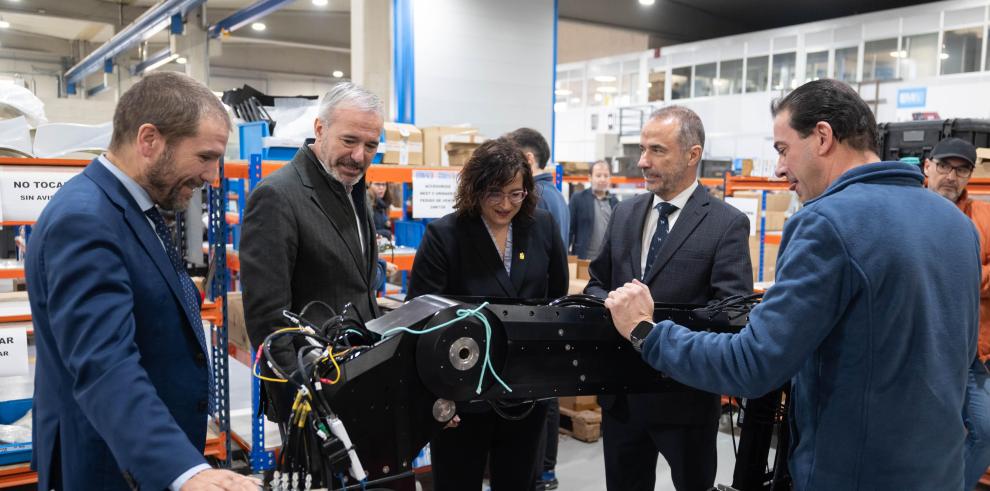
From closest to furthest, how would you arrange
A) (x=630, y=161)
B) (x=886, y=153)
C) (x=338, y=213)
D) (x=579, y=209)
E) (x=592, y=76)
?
(x=338, y=213)
(x=886, y=153)
(x=579, y=209)
(x=630, y=161)
(x=592, y=76)

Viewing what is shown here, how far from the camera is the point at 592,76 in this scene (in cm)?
2041

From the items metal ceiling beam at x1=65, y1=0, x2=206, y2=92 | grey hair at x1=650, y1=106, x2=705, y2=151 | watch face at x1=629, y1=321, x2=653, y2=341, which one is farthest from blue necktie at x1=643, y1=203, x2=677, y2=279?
metal ceiling beam at x1=65, y1=0, x2=206, y2=92

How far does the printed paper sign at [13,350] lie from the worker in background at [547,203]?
7.05ft

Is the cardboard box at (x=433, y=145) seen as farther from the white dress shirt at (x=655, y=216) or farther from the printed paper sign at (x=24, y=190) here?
the white dress shirt at (x=655, y=216)

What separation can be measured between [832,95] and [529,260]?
1.08m

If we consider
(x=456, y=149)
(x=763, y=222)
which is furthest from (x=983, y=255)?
(x=456, y=149)

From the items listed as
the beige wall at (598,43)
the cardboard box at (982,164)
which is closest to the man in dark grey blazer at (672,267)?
the cardboard box at (982,164)

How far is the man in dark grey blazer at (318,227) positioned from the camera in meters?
1.87

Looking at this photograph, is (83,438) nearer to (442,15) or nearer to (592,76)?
(442,15)

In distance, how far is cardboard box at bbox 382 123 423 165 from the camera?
155 inches

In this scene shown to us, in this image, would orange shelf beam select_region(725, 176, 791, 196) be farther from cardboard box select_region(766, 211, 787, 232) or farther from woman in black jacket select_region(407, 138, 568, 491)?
woman in black jacket select_region(407, 138, 568, 491)

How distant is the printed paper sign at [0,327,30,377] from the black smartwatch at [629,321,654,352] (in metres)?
2.27

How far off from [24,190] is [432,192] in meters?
1.88

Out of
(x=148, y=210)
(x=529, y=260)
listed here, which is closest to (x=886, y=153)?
(x=529, y=260)
